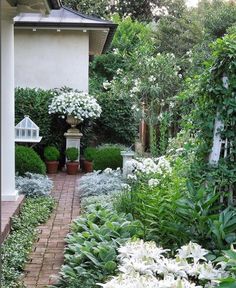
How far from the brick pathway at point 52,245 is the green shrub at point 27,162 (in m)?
0.55

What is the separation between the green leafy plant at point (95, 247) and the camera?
3787 millimetres

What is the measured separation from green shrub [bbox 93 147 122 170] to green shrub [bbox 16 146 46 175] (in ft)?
5.54

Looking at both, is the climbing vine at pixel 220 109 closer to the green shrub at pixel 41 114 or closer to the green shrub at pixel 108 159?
the green shrub at pixel 108 159

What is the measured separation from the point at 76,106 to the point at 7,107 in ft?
15.2

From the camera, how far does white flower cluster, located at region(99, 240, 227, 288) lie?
9.28 ft

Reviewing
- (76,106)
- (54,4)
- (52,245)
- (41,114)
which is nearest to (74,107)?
(76,106)

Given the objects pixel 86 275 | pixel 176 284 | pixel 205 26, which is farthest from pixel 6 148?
pixel 205 26

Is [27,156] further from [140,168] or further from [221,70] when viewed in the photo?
[221,70]

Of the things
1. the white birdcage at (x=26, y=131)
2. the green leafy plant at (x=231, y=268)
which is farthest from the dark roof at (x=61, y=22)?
the green leafy plant at (x=231, y=268)

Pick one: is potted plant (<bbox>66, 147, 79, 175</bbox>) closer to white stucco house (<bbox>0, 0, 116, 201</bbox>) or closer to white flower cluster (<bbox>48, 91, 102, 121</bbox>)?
white flower cluster (<bbox>48, 91, 102, 121</bbox>)

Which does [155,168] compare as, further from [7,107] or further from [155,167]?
[7,107]

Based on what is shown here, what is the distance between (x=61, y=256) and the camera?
4.91 meters

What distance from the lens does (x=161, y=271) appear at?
307 centimetres

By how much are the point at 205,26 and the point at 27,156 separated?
27.1 ft
